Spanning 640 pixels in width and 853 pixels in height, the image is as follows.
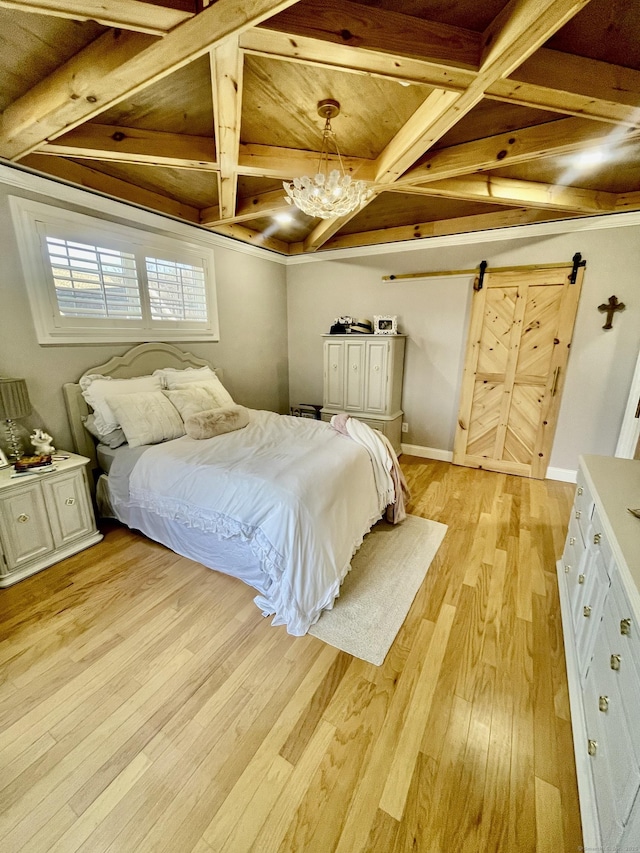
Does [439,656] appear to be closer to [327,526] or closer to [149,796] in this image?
[327,526]

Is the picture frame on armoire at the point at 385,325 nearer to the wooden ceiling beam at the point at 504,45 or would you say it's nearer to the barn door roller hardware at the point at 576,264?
the barn door roller hardware at the point at 576,264

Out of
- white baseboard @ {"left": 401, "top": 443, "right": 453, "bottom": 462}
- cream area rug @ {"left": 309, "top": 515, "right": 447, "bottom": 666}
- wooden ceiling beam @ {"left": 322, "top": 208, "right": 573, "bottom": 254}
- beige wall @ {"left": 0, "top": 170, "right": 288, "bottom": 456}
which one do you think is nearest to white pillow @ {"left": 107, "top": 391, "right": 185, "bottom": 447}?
beige wall @ {"left": 0, "top": 170, "right": 288, "bottom": 456}

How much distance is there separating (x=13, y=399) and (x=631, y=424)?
475cm

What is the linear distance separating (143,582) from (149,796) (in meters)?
1.10

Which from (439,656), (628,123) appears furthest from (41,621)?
(628,123)

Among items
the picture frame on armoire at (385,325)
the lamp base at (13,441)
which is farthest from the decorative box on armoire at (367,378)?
the lamp base at (13,441)

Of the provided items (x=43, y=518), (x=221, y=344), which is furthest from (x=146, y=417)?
(x=221, y=344)

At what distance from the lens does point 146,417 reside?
2457 millimetres

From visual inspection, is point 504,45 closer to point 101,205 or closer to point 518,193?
point 518,193

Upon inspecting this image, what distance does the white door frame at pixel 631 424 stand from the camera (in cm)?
287

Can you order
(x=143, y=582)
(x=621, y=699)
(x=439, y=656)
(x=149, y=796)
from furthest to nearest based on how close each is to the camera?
(x=143, y=582) < (x=439, y=656) < (x=149, y=796) < (x=621, y=699)

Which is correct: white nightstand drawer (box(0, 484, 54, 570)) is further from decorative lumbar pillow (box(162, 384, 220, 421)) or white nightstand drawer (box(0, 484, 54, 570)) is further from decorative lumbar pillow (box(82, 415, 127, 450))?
decorative lumbar pillow (box(162, 384, 220, 421))

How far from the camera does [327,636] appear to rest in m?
1.67

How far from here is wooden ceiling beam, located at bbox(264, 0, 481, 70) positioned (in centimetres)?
121
